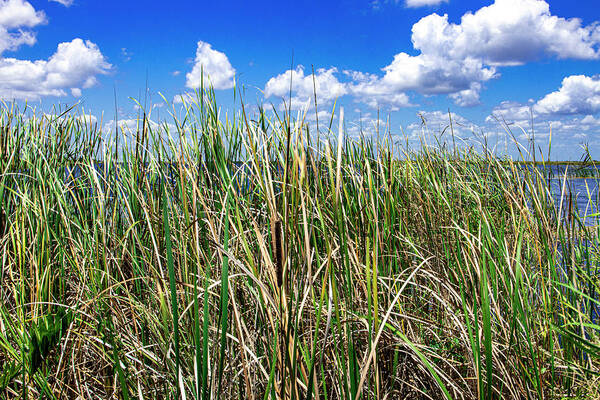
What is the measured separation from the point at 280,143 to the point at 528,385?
4.82 feet

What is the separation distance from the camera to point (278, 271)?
2.98ft

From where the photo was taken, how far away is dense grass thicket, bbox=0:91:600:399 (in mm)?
1080

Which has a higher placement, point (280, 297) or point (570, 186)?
point (570, 186)

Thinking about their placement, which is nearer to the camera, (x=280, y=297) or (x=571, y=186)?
(x=280, y=297)

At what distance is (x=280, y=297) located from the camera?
37.8 inches

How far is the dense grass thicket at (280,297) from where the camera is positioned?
1.08 meters

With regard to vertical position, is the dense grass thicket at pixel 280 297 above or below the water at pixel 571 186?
below

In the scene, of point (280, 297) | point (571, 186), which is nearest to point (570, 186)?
point (571, 186)

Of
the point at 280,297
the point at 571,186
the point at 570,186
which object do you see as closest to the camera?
the point at 280,297

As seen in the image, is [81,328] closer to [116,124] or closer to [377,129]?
[116,124]

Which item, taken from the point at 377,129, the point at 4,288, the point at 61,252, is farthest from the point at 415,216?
the point at 4,288

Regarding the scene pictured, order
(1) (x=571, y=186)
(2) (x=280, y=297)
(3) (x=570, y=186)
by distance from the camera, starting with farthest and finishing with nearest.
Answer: (1) (x=571, y=186)
(3) (x=570, y=186)
(2) (x=280, y=297)

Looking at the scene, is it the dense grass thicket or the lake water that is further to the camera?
the lake water

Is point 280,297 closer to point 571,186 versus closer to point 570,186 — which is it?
point 570,186
